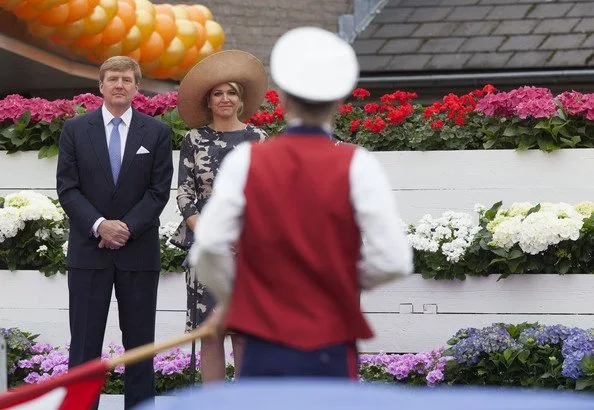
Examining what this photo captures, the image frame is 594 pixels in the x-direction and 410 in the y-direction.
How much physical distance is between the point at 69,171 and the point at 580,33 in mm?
8676

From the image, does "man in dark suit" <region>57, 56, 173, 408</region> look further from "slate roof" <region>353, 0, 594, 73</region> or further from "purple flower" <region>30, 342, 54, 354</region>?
"slate roof" <region>353, 0, 594, 73</region>

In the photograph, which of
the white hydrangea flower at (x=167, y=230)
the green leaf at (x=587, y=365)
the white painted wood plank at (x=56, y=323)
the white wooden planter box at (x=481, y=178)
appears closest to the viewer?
the green leaf at (x=587, y=365)

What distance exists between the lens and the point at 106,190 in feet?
25.3

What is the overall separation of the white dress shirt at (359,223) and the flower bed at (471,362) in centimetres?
399

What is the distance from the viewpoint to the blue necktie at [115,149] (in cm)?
775

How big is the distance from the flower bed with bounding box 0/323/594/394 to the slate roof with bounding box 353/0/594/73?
6.59m

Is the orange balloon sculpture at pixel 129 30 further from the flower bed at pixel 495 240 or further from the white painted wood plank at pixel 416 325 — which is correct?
the white painted wood plank at pixel 416 325

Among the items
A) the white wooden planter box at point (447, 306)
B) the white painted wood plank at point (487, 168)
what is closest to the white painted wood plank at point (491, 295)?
the white wooden planter box at point (447, 306)

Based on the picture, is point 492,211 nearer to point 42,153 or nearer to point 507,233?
point 507,233

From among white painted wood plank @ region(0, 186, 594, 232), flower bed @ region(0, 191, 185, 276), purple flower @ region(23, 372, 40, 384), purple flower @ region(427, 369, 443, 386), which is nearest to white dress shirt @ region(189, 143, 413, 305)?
purple flower @ region(427, 369, 443, 386)

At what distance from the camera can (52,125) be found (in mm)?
10477

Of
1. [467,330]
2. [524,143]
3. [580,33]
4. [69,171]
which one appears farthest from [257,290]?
[580,33]

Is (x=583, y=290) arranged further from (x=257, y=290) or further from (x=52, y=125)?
(x=257, y=290)

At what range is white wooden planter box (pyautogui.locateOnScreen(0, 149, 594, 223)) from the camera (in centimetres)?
980
